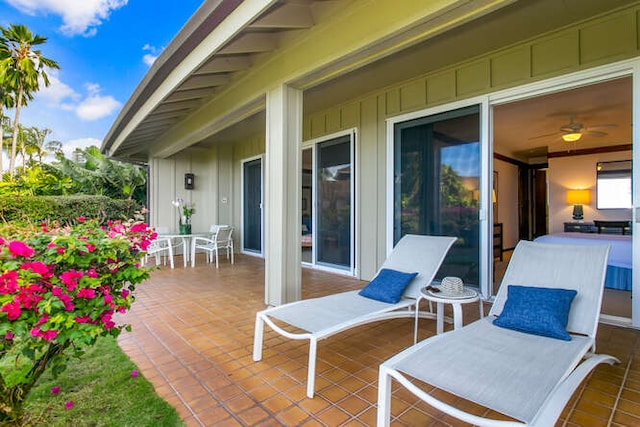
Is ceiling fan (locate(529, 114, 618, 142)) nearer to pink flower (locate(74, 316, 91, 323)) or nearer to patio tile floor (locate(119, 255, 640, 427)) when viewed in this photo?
patio tile floor (locate(119, 255, 640, 427))

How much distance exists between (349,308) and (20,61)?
16.5 metres

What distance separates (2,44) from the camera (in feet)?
39.6

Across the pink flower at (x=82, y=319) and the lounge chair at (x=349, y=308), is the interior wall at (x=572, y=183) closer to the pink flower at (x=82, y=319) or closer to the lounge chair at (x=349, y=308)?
the lounge chair at (x=349, y=308)

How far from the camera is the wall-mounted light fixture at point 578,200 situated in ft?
26.5

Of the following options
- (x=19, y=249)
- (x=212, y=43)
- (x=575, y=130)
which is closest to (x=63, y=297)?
(x=19, y=249)

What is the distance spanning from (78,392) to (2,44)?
16.0m

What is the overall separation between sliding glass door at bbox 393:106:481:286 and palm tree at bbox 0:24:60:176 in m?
15.2

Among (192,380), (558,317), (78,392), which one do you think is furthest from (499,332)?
(78,392)

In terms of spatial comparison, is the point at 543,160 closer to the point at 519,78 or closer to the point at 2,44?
the point at 519,78

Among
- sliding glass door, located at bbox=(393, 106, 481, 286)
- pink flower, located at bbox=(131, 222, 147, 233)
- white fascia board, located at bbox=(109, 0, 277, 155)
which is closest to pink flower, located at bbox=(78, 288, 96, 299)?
pink flower, located at bbox=(131, 222, 147, 233)

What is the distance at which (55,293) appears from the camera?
1.47 m

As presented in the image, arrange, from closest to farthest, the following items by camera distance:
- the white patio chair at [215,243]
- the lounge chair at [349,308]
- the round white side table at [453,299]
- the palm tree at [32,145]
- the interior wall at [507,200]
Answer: the lounge chair at [349,308], the round white side table at [453,299], the white patio chair at [215,243], the interior wall at [507,200], the palm tree at [32,145]

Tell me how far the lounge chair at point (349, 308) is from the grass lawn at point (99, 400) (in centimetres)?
79

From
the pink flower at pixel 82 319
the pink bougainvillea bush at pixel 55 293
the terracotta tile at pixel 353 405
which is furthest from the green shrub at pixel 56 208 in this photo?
the terracotta tile at pixel 353 405
